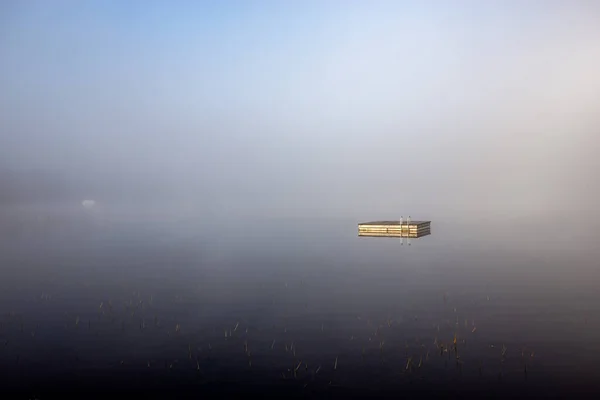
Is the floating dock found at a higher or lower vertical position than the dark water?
higher

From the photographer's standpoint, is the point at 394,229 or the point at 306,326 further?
the point at 394,229

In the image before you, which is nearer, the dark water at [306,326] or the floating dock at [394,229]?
the dark water at [306,326]

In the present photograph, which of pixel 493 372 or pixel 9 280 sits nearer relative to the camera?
pixel 493 372

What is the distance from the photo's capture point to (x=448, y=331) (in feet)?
110

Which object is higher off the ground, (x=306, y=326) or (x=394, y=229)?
(x=394, y=229)

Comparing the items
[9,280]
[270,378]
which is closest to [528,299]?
[270,378]

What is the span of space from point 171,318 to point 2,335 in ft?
38.1

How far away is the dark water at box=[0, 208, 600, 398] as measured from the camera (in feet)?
86.0

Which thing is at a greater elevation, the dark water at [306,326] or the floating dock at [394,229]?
the floating dock at [394,229]

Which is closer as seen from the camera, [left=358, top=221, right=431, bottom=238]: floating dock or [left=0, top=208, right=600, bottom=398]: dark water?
[left=0, top=208, right=600, bottom=398]: dark water

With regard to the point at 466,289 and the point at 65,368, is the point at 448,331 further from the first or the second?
the point at 65,368

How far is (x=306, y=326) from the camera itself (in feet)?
116

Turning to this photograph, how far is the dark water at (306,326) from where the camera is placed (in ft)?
86.0

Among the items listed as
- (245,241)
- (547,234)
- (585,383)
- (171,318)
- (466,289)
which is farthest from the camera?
(547,234)
